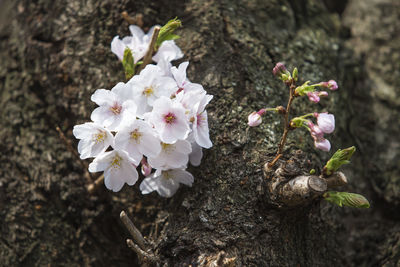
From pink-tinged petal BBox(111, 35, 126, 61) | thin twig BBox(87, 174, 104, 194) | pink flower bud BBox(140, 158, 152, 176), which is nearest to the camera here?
pink flower bud BBox(140, 158, 152, 176)

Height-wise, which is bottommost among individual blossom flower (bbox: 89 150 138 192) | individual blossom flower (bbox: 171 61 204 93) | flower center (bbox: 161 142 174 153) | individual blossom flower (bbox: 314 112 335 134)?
individual blossom flower (bbox: 89 150 138 192)

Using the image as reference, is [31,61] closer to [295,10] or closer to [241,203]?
[241,203]

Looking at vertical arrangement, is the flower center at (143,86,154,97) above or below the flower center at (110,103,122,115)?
above

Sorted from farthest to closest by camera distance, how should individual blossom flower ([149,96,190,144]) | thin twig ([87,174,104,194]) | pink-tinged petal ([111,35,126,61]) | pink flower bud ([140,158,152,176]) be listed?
thin twig ([87,174,104,194]) < pink-tinged petal ([111,35,126,61]) < pink flower bud ([140,158,152,176]) < individual blossom flower ([149,96,190,144])

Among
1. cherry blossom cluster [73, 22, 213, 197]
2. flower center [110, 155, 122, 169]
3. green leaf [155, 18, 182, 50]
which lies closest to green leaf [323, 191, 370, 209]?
cherry blossom cluster [73, 22, 213, 197]

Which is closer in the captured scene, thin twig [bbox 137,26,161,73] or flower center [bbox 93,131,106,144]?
flower center [bbox 93,131,106,144]

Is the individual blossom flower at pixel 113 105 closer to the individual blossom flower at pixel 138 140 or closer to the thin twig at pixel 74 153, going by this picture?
the individual blossom flower at pixel 138 140

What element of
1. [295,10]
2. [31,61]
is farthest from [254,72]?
[31,61]

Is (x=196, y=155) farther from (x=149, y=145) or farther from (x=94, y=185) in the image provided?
(x=94, y=185)

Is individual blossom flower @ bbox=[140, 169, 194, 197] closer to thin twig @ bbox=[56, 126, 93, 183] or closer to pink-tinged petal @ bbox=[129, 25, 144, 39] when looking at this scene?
thin twig @ bbox=[56, 126, 93, 183]
